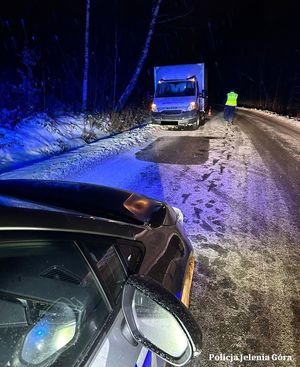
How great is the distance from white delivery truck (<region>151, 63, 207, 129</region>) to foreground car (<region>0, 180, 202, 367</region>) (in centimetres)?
1326

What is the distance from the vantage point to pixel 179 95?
50.5 feet

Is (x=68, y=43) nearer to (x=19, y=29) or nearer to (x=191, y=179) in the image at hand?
(x=19, y=29)

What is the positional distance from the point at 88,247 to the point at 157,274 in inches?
22.9

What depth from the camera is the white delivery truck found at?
14430mm

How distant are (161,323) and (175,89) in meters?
15.3

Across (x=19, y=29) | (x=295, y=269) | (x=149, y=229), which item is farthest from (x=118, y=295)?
(x=19, y=29)

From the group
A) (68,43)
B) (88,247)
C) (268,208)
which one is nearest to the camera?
(88,247)

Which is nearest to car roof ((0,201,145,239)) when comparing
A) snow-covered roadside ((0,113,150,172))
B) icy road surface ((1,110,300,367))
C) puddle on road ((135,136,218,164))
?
icy road surface ((1,110,300,367))

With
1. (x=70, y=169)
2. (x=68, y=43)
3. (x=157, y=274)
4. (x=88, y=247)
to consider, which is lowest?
(x=70, y=169)

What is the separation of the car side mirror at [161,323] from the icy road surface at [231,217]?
1.37 m

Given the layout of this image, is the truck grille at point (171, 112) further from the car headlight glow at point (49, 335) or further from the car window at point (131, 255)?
the car headlight glow at point (49, 335)

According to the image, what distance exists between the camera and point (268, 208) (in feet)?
17.8

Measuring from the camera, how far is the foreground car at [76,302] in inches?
47.7

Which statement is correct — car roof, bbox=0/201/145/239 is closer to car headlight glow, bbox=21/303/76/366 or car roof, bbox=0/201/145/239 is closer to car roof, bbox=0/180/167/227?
car headlight glow, bbox=21/303/76/366
